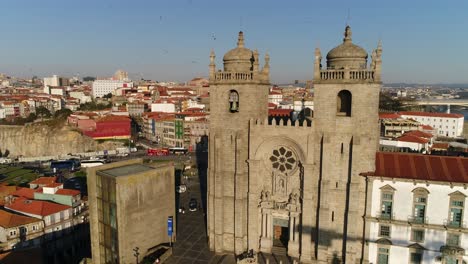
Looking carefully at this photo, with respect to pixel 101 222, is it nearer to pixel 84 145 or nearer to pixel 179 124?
pixel 179 124

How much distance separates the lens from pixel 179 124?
111688mm

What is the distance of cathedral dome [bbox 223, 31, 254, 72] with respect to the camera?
3838 centimetres

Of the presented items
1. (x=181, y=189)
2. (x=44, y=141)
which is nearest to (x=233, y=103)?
(x=181, y=189)

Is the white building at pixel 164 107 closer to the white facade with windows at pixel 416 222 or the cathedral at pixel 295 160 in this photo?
the cathedral at pixel 295 160

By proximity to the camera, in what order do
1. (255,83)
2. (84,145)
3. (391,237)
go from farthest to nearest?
(84,145) < (255,83) < (391,237)

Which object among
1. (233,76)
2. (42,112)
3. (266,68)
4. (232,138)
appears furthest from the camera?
(42,112)

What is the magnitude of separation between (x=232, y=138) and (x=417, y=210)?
19.8m

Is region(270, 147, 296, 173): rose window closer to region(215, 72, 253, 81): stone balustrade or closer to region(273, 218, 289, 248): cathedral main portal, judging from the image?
region(273, 218, 289, 248): cathedral main portal

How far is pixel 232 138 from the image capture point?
39094 millimetres

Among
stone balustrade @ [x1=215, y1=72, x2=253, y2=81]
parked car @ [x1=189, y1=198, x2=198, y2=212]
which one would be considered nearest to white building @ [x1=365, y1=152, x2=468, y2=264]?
stone balustrade @ [x1=215, y1=72, x2=253, y2=81]

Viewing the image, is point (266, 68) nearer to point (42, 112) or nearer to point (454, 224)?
point (454, 224)

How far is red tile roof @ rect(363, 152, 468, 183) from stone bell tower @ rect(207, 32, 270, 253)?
13730mm

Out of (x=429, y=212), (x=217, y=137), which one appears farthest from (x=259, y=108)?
(x=429, y=212)

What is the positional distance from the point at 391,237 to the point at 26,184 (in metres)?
72.0
